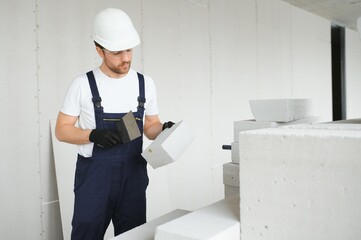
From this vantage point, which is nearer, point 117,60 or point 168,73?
point 117,60

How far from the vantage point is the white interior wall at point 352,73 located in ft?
26.2

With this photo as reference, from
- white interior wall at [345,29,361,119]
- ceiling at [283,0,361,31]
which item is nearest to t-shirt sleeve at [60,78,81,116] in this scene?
ceiling at [283,0,361,31]

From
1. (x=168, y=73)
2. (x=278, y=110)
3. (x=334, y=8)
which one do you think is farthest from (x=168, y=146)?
(x=334, y=8)

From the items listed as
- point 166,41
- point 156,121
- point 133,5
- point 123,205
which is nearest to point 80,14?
point 133,5

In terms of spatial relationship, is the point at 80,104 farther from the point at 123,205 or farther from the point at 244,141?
the point at 244,141

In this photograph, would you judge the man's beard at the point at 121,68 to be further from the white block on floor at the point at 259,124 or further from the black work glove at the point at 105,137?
the white block on floor at the point at 259,124

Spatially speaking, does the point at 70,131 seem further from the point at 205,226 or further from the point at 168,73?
the point at 168,73

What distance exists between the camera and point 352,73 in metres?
8.20

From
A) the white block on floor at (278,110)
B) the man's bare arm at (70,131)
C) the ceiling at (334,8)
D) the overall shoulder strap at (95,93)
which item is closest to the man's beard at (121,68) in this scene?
the overall shoulder strap at (95,93)

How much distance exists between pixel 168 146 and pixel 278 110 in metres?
0.94

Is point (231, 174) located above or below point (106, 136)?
below

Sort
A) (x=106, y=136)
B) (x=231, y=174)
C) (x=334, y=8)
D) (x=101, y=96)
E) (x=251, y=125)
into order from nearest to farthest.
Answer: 1. (x=106, y=136)
2. (x=101, y=96)
3. (x=231, y=174)
4. (x=251, y=125)
5. (x=334, y=8)

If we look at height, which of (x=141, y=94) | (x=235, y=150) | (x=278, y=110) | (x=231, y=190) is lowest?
(x=231, y=190)

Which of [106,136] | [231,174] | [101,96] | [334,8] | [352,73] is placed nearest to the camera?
[106,136]
